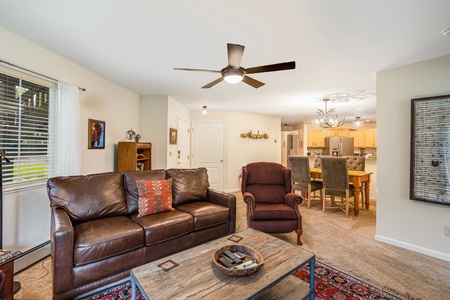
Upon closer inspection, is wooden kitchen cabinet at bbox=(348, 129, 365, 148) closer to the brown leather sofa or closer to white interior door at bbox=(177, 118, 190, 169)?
white interior door at bbox=(177, 118, 190, 169)

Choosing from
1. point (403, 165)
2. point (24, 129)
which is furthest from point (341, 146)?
point (24, 129)

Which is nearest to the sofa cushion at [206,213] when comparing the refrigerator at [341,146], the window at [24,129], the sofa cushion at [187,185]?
the sofa cushion at [187,185]

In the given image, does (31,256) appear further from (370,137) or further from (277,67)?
(370,137)

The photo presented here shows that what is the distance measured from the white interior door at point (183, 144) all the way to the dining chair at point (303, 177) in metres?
2.61

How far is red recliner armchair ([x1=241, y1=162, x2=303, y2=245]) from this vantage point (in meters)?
2.68

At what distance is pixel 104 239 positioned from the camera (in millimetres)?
1819

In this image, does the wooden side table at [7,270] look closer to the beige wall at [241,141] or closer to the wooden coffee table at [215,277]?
the wooden coffee table at [215,277]

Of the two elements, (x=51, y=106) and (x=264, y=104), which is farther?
(x=264, y=104)

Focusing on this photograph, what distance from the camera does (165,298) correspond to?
115cm

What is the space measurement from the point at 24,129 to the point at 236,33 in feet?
7.95

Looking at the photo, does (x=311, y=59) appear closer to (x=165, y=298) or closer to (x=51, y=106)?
(x=165, y=298)

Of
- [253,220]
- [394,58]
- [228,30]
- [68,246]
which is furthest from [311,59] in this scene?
[68,246]

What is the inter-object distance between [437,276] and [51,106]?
4.61 metres

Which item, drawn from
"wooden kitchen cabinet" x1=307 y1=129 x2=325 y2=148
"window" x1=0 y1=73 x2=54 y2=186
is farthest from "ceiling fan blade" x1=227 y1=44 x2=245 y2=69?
"wooden kitchen cabinet" x1=307 y1=129 x2=325 y2=148
